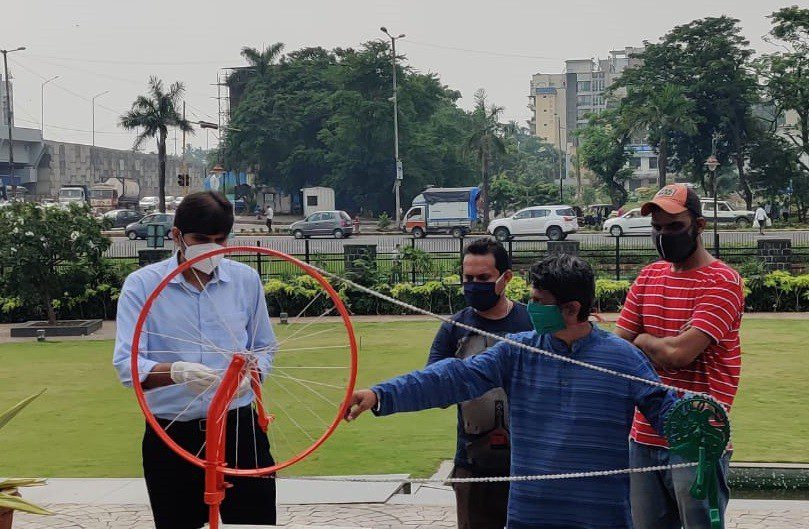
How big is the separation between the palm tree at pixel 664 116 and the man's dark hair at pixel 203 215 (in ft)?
182

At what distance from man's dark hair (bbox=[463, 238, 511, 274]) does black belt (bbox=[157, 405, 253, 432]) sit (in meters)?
1.12

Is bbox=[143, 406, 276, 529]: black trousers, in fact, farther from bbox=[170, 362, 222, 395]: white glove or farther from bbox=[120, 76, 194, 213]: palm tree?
bbox=[120, 76, 194, 213]: palm tree

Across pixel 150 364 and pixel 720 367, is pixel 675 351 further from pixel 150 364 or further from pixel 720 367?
pixel 150 364

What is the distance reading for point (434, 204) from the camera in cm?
4909

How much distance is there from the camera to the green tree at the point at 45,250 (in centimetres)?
1806

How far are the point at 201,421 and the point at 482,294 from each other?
124 cm

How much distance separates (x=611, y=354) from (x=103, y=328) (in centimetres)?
1643

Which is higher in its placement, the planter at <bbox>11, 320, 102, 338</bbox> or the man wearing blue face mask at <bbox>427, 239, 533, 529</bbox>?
the man wearing blue face mask at <bbox>427, 239, 533, 529</bbox>

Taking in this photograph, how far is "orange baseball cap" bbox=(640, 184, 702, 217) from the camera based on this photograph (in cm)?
426

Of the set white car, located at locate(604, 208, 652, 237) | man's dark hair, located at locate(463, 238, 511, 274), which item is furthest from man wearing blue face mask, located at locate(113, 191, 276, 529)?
white car, located at locate(604, 208, 652, 237)

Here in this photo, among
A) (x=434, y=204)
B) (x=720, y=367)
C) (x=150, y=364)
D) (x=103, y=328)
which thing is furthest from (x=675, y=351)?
(x=434, y=204)

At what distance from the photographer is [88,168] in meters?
104

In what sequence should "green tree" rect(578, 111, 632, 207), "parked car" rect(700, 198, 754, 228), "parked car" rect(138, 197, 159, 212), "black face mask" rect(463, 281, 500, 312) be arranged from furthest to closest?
1. "parked car" rect(138, 197, 159, 212)
2. "green tree" rect(578, 111, 632, 207)
3. "parked car" rect(700, 198, 754, 228)
4. "black face mask" rect(463, 281, 500, 312)

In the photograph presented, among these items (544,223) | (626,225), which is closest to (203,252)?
(544,223)
